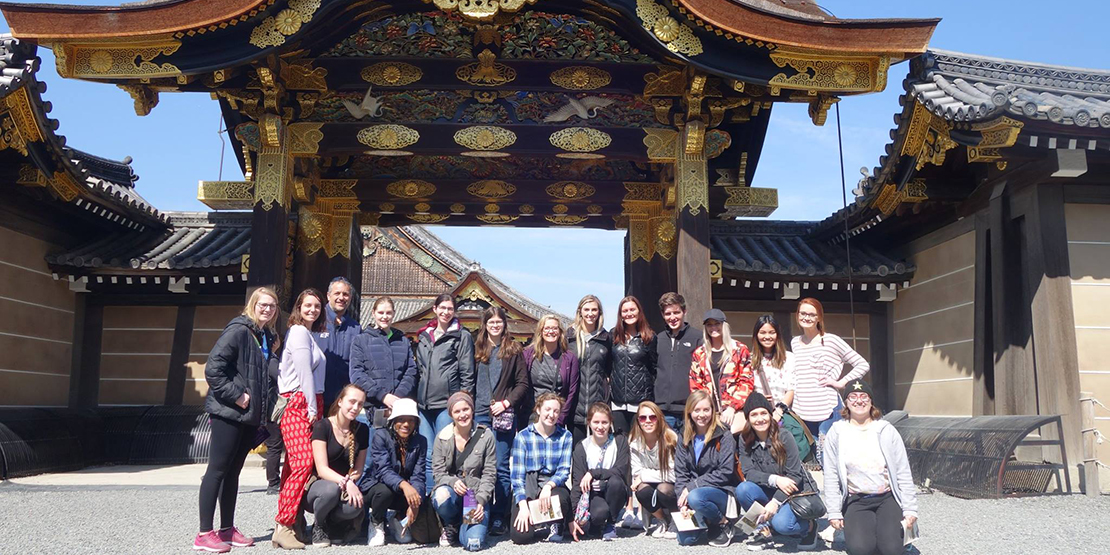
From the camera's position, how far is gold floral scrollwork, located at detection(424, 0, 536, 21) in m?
7.10

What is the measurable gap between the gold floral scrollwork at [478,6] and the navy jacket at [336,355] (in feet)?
9.50

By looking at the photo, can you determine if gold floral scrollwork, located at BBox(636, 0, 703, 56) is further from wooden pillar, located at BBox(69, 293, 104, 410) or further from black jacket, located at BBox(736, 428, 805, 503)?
wooden pillar, located at BBox(69, 293, 104, 410)

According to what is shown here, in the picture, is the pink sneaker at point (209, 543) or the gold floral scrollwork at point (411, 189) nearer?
the pink sneaker at point (209, 543)

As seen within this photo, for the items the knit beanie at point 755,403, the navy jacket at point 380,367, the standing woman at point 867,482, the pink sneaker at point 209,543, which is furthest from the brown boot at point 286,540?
the standing woman at point 867,482

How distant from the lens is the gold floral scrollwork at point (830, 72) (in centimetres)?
746

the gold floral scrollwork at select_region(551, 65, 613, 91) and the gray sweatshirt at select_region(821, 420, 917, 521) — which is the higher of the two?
the gold floral scrollwork at select_region(551, 65, 613, 91)

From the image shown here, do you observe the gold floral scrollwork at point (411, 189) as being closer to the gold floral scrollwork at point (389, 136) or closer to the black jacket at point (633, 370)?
the gold floral scrollwork at point (389, 136)

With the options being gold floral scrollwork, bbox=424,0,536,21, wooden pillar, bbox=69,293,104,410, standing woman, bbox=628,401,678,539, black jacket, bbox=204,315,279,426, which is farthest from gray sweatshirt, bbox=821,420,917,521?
wooden pillar, bbox=69,293,104,410

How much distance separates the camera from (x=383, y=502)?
5.08m

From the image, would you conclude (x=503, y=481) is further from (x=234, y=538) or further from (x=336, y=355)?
(x=234, y=538)

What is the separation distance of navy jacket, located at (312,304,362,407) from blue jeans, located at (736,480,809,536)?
295 cm

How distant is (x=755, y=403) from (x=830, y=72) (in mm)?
3840

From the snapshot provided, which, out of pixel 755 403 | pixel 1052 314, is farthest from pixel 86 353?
pixel 1052 314

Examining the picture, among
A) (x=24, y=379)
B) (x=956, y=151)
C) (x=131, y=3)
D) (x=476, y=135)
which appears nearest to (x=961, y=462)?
(x=956, y=151)
